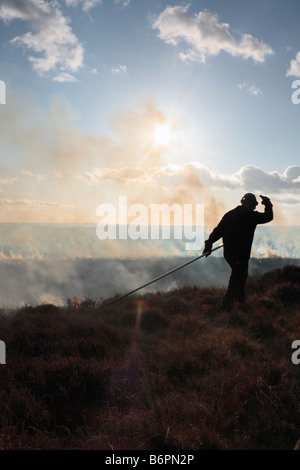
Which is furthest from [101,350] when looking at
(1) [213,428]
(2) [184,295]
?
(2) [184,295]

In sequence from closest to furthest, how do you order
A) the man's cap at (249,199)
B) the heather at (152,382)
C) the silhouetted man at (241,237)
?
the heather at (152,382) → the silhouetted man at (241,237) → the man's cap at (249,199)

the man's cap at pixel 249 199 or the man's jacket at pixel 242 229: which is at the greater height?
the man's cap at pixel 249 199

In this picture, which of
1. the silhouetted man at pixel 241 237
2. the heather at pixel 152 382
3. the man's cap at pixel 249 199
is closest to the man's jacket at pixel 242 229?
the silhouetted man at pixel 241 237

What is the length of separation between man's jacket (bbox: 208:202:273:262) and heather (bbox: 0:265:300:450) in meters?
1.44

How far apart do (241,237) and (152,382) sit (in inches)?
203

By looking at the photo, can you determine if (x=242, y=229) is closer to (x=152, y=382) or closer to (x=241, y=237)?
(x=241, y=237)

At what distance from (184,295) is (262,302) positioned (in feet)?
10.3

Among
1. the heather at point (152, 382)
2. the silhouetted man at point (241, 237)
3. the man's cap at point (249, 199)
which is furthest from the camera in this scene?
the man's cap at point (249, 199)

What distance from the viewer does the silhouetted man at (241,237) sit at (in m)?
8.39

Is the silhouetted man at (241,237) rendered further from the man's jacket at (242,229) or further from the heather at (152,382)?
the heather at (152,382)

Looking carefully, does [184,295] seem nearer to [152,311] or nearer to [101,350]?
[152,311]

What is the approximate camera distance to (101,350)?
5891 millimetres

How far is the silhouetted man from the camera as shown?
27.5 feet

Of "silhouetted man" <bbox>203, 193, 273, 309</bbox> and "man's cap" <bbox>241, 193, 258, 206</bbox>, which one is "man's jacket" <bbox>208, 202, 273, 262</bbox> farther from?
"man's cap" <bbox>241, 193, 258, 206</bbox>
